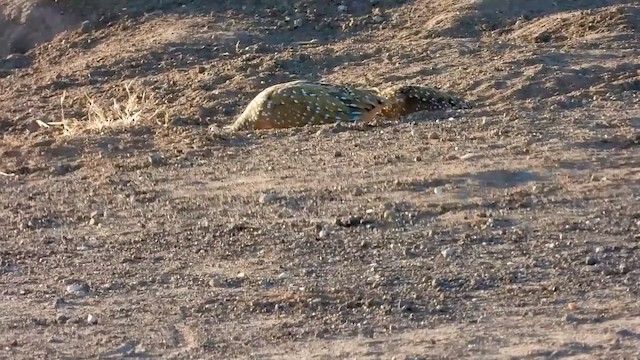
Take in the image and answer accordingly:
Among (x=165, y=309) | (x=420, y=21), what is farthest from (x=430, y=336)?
(x=420, y=21)

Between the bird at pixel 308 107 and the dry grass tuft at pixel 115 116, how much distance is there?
108 cm

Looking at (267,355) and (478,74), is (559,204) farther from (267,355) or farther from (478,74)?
(478,74)

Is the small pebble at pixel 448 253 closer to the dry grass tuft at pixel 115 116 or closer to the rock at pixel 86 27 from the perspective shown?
the dry grass tuft at pixel 115 116

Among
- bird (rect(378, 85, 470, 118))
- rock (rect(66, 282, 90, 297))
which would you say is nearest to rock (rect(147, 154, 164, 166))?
bird (rect(378, 85, 470, 118))

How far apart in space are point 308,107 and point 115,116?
7.54 ft

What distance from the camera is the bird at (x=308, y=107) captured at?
896 centimetres

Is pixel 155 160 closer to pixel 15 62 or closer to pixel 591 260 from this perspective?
pixel 591 260

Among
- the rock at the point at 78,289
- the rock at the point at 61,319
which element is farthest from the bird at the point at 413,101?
the rock at the point at 61,319

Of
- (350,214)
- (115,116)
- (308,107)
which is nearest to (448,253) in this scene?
(350,214)

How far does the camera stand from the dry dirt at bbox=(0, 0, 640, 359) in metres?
5.21

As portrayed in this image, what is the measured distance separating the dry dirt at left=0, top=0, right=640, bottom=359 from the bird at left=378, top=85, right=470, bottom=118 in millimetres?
239

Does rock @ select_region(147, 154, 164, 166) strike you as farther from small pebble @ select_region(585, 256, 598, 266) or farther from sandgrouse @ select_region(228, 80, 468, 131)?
small pebble @ select_region(585, 256, 598, 266)

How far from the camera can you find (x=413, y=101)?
905 centimetres

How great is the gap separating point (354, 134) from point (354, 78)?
250cm
